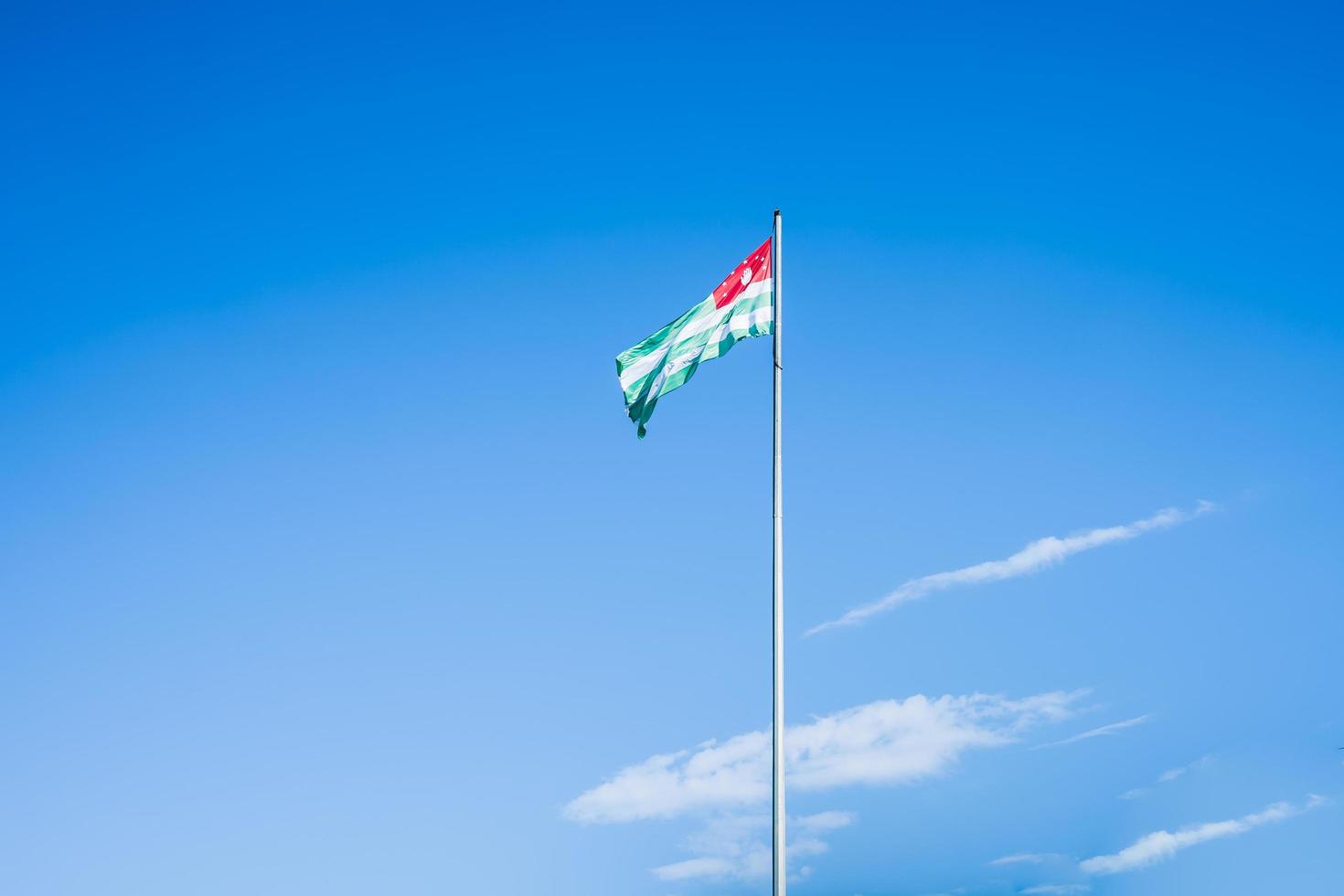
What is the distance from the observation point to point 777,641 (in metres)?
25.2

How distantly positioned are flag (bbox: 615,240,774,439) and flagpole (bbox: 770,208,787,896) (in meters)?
0.50

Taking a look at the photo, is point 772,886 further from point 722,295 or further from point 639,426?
point 722,295

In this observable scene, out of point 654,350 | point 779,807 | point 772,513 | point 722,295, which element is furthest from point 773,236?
point 779,807

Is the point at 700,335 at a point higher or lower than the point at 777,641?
higher

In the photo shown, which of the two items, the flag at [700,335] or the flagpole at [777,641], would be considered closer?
the flagpole at [777,641]

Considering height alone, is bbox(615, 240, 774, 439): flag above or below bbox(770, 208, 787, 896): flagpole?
above

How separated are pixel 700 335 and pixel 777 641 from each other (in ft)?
23.1

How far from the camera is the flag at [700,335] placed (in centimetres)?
2845

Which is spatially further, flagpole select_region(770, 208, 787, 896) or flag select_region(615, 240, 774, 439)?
flag select_region(615, 240, 774, 439)

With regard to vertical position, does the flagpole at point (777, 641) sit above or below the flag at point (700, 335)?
below

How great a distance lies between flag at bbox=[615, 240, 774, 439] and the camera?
28.5 m

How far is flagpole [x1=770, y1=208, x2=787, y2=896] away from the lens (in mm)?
23500

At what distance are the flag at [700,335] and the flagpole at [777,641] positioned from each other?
1.65 ft

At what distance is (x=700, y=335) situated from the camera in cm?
2884
